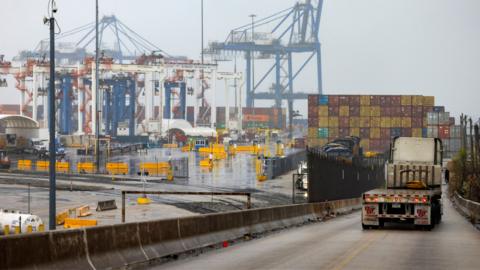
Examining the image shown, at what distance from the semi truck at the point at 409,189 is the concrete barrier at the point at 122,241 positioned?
13.8 ft

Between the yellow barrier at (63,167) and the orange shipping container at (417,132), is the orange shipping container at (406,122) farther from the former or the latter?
the yellow barrier at (63,167)

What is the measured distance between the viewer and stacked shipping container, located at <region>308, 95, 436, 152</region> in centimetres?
13438

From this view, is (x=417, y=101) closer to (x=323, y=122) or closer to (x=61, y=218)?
(x=323, y=122)

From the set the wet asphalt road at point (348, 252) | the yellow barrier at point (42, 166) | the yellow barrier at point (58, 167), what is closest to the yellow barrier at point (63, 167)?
the yellow barrier at point (58, 167)

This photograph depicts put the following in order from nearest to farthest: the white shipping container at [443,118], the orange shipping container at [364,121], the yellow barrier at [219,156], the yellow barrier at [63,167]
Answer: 1. the yellow barrier at [63,167]
2. the white shipping container at [443,118]
3. the yellow barrier at [219,156]
4. the orange shipping container at [364,121]

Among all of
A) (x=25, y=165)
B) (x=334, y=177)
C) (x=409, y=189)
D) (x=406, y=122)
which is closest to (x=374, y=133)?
(x=406, y=122)

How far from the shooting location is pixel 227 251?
21359mm

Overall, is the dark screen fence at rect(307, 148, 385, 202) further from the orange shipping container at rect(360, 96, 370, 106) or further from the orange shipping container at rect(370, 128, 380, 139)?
the orange shipping container at rect(370, 128, 380, 139)

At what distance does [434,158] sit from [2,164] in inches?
2604

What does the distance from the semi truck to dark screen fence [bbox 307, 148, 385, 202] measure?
29.2 feet

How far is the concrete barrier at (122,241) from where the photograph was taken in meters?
12.7

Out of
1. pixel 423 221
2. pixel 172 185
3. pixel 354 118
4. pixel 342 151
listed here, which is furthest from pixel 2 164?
pixel 423 221

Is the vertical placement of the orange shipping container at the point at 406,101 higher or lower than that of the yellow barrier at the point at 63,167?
higher

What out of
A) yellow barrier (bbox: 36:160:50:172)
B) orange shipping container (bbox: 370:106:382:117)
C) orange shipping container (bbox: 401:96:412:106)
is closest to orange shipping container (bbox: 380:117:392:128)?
orange shipping container (bbox: 370:106:382:117)
